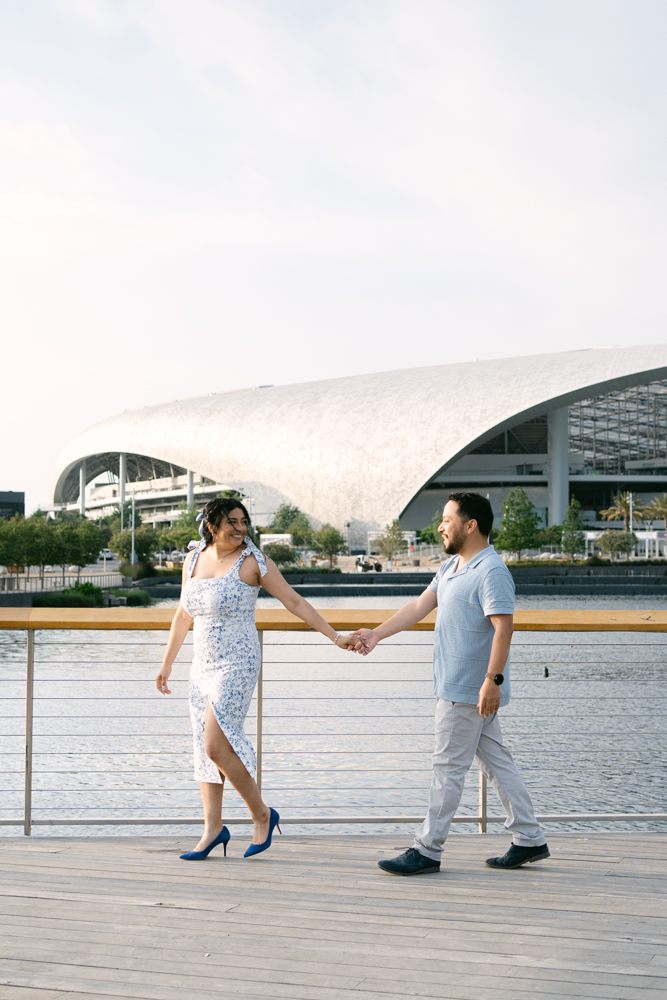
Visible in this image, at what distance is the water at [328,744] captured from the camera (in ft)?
21.2

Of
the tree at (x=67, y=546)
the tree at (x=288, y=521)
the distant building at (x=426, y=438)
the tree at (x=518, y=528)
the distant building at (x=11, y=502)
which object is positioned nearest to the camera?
the tree at (x=67, y=546)

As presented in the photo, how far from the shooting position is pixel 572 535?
48.3 m

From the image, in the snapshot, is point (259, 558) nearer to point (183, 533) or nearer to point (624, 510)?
point (183, 533)

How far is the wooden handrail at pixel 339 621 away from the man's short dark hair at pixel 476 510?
61 cm

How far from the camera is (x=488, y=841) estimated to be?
11.7 ft

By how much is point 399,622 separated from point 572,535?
4655cm

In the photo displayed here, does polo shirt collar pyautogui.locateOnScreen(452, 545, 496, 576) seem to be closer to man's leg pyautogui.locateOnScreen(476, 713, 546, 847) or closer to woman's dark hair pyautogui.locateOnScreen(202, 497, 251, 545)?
man's leg pyautogui.locateOnScreen(476, 713, 546, 847)

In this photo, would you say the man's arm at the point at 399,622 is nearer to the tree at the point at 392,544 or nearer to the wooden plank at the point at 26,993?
the wooden plank at the point at 26,993

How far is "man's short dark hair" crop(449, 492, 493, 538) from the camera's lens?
321cm

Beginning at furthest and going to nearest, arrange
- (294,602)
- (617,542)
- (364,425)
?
(364,425)
(617,542)
(294,602)

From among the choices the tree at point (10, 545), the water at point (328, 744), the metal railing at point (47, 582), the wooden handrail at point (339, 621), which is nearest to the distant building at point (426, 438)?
the metal railing at point (47, 582)

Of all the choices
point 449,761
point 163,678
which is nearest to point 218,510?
point 163,678

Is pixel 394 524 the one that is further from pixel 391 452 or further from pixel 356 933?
pixel 356 933

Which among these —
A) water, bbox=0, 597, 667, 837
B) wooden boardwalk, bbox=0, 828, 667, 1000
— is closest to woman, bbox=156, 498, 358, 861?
water, bbox=0, 597, 667, 837
